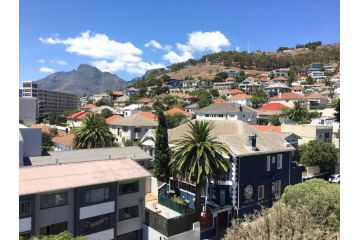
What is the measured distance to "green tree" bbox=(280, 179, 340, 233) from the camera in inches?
532

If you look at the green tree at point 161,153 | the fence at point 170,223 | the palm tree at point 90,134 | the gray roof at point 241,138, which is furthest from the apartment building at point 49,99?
the fence at point 170,223

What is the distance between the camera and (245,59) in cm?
15600

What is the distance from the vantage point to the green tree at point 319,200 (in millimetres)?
13508

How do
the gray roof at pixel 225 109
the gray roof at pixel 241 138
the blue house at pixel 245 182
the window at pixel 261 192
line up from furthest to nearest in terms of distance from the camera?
the gray roof at pixel 225 109, the window at pixel 261 192, the gray roof at pixel 241 138, the blue house at pixel 245 182

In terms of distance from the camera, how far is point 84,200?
1526 centimetres

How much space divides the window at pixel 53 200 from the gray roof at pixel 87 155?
25.4 feet

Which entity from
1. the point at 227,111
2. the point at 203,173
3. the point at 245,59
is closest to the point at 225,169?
the point at 203,173

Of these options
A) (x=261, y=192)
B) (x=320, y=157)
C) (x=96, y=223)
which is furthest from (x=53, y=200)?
(x=320, y=157)

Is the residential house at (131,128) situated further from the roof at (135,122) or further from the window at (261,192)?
the window at (261,192)

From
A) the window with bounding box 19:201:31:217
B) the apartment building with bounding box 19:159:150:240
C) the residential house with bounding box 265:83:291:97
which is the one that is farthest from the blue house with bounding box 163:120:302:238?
the residential house with bounding box 265:83:291:97

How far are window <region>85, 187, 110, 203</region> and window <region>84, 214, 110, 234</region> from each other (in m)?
0.93

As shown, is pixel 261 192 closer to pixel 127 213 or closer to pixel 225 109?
pixel 127 213
